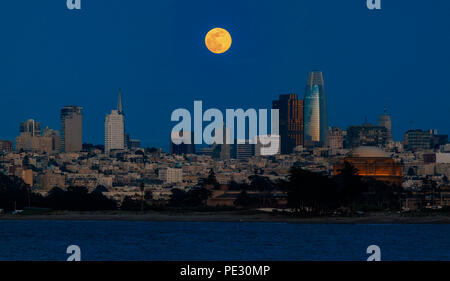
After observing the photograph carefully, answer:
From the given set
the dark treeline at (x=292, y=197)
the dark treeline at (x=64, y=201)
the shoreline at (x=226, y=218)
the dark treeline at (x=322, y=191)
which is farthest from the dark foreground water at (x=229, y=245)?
the dark treeline at (x=64, y=201)

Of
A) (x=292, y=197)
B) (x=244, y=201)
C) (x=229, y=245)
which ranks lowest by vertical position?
(x=244, y=201)

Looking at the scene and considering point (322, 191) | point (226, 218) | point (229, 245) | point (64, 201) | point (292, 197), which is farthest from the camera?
point (64, 201)

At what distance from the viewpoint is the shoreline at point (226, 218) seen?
116m

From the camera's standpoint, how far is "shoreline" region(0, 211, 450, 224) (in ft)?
382

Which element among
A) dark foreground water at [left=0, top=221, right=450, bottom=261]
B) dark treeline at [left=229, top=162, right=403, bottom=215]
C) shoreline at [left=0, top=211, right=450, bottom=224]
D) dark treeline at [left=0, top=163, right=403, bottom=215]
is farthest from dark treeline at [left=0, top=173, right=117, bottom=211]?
dark foreground water at [left=0, top=221, right=450, bottom=261]

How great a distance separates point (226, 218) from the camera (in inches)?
5187

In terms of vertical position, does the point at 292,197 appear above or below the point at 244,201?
above

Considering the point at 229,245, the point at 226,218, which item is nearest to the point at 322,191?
the point at 226,218

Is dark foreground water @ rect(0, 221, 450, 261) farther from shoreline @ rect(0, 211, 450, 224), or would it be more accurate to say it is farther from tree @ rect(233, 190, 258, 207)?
tree @ rect(233, 190, 258, 207)

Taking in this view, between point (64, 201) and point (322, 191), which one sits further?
point (64, 201)

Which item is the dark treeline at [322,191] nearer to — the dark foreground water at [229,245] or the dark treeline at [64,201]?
the dark foreground water at [229,245]

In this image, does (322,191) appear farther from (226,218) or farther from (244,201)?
(244,201)

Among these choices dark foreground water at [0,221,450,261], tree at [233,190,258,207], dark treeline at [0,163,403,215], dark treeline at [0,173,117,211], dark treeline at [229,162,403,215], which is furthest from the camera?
tree at [233,190,258,207]
